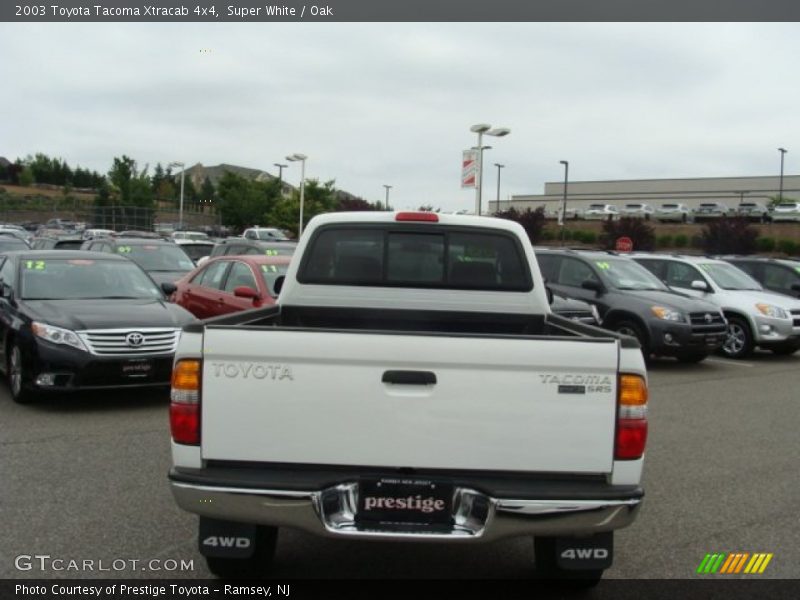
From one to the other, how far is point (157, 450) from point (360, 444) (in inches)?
151

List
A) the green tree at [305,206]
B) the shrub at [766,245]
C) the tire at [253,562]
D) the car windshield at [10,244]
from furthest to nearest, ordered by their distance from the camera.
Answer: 1. the green tree at [305,206]
2. the shrub at [766,245]
3. the car windshield at [10,244]
4. the tire at [253,562]

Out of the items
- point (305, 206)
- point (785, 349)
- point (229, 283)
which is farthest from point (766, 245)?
point (229, 283)

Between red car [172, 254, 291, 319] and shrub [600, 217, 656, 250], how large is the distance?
35713 mm

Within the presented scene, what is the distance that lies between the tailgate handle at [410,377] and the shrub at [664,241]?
56970mm

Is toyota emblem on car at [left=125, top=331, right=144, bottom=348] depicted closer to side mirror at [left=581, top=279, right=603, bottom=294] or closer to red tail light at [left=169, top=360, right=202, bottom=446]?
red tail light at [left=169, top=360, right=202, bottom=446]

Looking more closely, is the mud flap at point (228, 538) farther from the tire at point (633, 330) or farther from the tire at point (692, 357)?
the tire at point (692, 357)

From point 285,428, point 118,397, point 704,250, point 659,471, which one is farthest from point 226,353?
point 704,250

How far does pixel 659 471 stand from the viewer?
666 centimetres

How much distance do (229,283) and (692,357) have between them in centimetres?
732

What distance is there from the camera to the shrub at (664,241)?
57.6m

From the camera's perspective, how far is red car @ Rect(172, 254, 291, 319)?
10.9 m

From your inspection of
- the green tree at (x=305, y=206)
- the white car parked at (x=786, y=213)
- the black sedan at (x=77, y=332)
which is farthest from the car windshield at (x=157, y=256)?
the white car parked at (x=786, y=213)

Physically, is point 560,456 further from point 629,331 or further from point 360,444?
point 629,331

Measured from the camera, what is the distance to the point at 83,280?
966 cm
